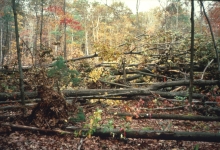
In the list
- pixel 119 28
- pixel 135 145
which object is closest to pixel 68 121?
pixel 135 145

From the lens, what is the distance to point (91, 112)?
26.4 feet

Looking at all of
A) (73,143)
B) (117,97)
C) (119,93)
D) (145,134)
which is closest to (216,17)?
(117,97)

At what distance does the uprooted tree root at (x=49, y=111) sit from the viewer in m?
5.53

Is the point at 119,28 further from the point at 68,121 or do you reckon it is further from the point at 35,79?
the point at 68,121

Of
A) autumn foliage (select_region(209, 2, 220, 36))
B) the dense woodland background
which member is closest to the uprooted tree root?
the dense woodland background

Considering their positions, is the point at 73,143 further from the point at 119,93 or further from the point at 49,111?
the point at 119,93

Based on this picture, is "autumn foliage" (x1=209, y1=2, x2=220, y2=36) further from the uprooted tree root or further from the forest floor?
the uprooted tree root

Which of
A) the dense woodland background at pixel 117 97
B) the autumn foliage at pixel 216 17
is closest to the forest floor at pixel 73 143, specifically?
the dense woodland background at pixel 117 97

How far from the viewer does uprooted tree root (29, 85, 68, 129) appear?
18.1 ft

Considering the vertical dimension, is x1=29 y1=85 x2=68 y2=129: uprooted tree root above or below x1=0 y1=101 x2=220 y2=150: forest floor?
above

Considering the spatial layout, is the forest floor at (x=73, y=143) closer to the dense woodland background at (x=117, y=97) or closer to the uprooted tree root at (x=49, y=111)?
the dense woodland background at (x=117, y=97)

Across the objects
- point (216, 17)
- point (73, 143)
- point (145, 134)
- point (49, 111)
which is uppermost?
point (216, 17)

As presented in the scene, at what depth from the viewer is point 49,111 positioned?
227 inches

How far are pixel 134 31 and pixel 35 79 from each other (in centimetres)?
2956
